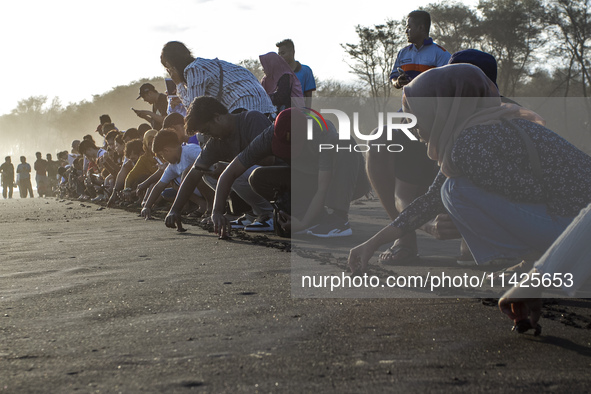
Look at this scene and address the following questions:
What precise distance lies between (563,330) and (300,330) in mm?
914

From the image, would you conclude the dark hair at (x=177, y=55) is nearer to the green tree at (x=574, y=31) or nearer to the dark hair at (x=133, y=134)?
the dark hair at (x=133, y=134)

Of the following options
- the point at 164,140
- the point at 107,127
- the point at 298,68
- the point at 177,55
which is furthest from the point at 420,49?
the point at 107,127

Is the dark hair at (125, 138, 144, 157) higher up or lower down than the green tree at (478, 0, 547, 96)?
lower down

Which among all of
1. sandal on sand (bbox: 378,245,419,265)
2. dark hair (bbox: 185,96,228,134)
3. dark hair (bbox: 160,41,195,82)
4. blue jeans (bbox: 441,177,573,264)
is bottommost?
sandal on sand (bbox: 378,245,419,265)

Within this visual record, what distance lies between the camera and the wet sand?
1.91 metres

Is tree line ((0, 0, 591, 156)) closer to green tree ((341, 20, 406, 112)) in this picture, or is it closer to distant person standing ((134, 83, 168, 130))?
green tree ((341, 20, 406, 112))

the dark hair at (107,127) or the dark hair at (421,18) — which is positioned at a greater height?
the dark hair at (421,18)

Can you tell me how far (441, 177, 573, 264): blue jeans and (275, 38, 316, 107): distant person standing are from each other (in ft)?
16.9

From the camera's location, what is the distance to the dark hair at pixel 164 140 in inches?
294

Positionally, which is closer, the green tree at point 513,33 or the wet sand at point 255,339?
the wet sand at point 255,339

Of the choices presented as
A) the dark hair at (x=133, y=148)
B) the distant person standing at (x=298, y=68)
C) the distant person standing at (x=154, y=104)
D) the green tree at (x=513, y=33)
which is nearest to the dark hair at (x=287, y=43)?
the distant person standing at (x=298, y=68)

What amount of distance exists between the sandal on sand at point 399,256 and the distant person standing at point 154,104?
6.65 meters

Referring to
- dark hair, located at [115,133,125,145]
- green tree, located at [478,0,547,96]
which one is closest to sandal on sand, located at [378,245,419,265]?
dark hair, located at [115,133,125,145]

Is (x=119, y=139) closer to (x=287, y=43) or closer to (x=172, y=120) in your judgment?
(x=172, y=120)
